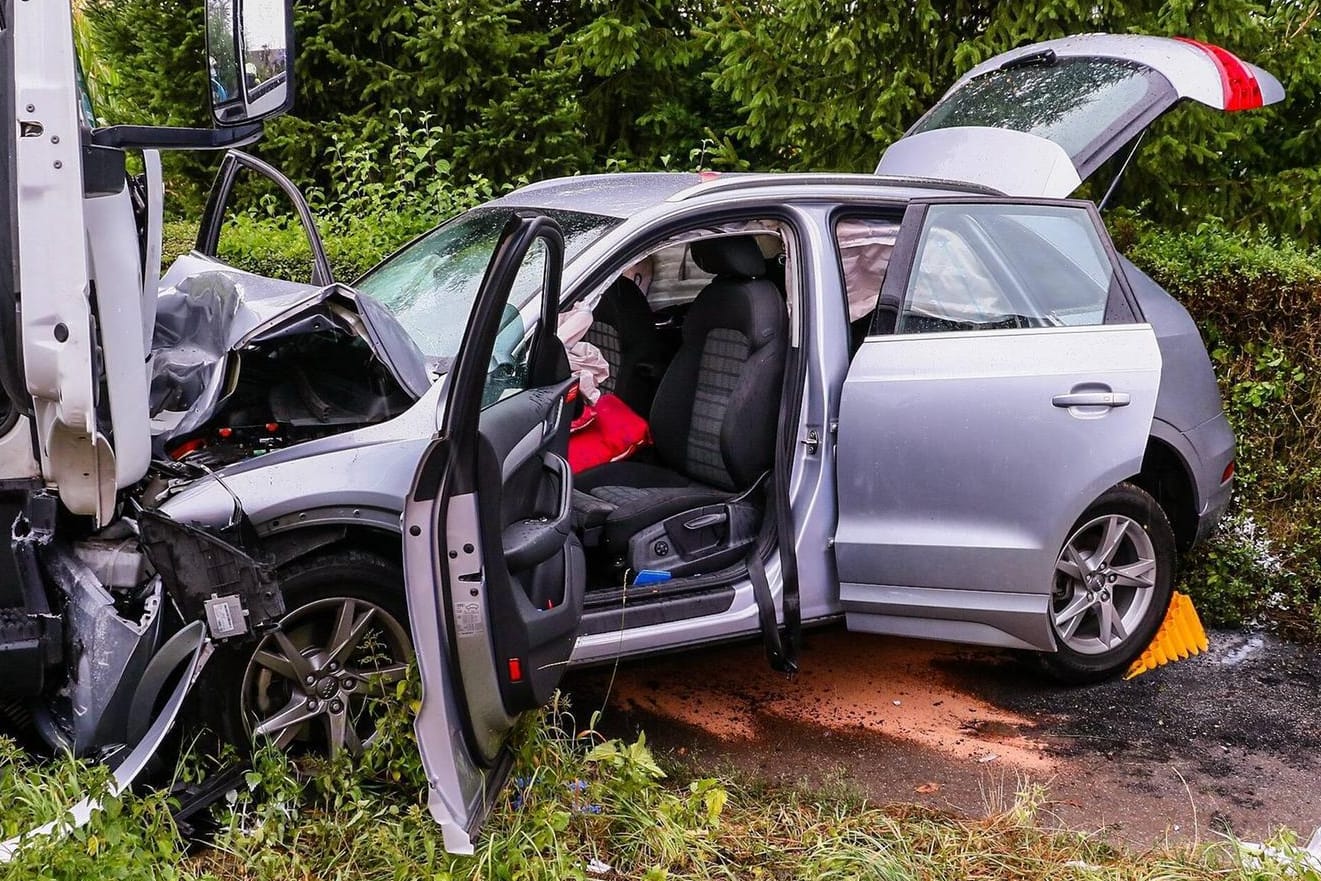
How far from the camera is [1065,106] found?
507cm

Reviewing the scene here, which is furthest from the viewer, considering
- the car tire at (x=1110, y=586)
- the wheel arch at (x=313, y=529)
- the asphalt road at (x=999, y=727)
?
the car tire at (x=1110, y=586)

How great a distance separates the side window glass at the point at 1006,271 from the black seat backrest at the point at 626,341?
1.21 meters

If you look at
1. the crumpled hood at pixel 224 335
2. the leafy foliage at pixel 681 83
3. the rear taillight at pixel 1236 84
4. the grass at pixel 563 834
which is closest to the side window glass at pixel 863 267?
the rear taillight at pixel 1236 84

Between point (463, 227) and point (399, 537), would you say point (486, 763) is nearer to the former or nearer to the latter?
point (399, 537)

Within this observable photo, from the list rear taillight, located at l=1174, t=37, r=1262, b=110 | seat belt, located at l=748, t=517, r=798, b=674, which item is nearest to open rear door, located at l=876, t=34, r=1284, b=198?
rear taillight, located at l=1174, t=37, r=1262, b=110

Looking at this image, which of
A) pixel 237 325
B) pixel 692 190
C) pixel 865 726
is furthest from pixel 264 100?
pixel 865 726

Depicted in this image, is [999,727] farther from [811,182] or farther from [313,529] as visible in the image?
[313,529]

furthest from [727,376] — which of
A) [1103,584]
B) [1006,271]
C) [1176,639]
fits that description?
[1176,639]

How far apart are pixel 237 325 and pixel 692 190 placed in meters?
1.49

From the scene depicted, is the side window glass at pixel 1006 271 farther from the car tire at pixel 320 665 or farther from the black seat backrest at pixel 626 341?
the car tire at pixel 320 665

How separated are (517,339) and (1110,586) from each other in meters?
2.41

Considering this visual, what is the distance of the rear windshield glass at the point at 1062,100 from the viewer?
4871 millimetres

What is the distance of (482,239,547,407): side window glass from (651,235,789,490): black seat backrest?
0.80 meters

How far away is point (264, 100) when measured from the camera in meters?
3.15
